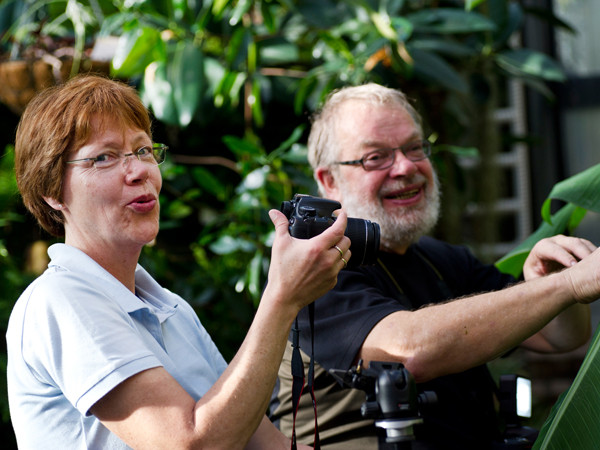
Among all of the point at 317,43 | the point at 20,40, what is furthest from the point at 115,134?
the point at 20,40

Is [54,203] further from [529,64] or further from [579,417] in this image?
[529,64]

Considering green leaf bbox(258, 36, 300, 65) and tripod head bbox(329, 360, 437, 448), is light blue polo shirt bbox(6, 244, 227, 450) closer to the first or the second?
tripod head bbox(329, 360, 437, 448)

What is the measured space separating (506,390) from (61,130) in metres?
1.13

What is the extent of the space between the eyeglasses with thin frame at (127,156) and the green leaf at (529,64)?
2.18 m

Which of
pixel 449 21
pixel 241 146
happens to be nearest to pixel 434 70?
pixel 449 21

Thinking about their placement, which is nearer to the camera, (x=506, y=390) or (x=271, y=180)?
(x=506, y=390)

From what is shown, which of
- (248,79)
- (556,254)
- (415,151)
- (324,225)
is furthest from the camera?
(248,79)

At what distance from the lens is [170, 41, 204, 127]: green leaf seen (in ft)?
9.82

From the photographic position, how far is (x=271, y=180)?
9.81 feet

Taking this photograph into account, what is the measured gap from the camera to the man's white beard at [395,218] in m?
1.95

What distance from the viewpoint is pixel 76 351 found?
3.91 ft

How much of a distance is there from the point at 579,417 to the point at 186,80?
2.05 meters

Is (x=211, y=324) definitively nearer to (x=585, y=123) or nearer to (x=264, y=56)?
(x=264, y=56)

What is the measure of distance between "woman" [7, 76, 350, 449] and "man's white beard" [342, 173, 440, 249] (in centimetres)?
62
